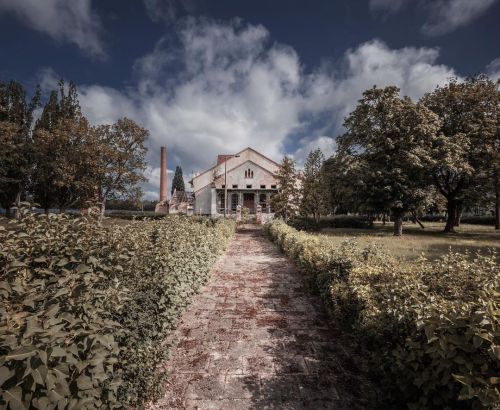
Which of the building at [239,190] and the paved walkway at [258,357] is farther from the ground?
the building at [239,190]

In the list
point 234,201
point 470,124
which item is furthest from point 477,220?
point 234,201

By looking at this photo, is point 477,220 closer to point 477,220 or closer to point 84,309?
point 477,220

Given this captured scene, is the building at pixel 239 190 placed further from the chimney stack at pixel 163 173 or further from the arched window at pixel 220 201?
the chimney stack at pixel 163 173

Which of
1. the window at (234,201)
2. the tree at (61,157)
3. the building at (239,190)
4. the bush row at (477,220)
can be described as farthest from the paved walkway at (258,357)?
the bush row at (477,220)

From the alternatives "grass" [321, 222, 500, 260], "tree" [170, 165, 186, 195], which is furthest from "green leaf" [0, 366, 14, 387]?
"tree" [170, 165, 186, 195]

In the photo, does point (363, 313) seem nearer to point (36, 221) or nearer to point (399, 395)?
point (399, 395)

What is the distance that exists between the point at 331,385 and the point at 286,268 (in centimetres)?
748

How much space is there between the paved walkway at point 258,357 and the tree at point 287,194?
21.7 meters

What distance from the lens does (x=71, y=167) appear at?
28031 mm

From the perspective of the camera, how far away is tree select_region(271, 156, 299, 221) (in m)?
30.0

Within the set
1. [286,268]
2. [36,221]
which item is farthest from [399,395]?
[286,268]

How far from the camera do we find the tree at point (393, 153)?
69.2 feet

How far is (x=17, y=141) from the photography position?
90.7 ft

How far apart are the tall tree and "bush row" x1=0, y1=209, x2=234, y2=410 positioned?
28.3 meters
